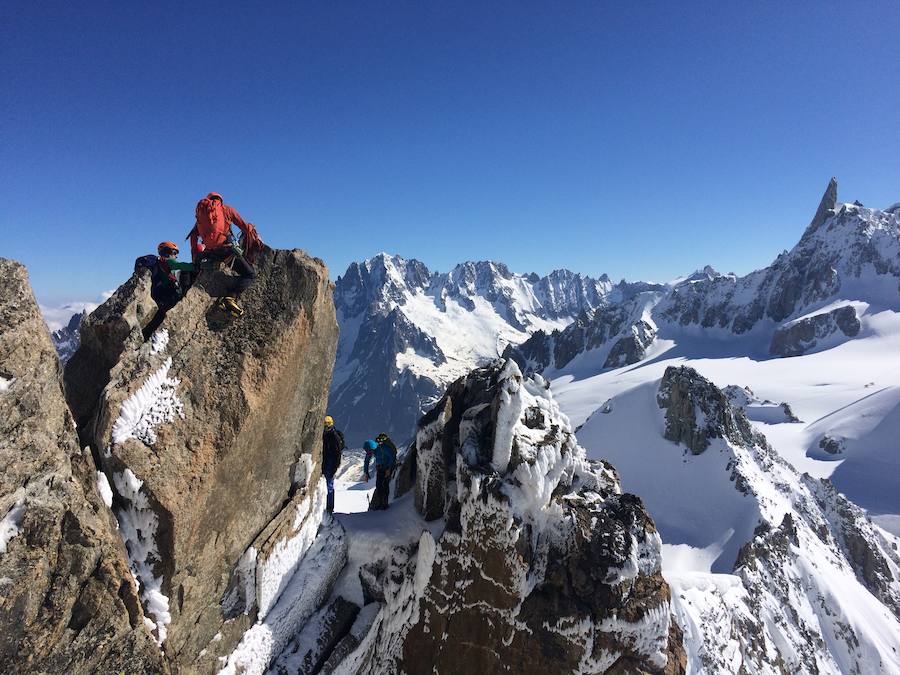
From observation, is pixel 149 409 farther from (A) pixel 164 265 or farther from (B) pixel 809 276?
(B) pixel 809 276

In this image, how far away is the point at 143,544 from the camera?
23.2 feet

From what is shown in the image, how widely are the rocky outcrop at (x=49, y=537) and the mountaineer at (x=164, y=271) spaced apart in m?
2.84

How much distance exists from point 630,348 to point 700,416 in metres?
91.2

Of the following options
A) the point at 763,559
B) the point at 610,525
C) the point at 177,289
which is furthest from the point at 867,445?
the point at 177,289

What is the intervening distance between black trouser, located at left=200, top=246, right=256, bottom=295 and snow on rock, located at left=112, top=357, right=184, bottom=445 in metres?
2.03

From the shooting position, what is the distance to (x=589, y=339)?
506 feet

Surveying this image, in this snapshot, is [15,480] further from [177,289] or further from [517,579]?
[517,579]

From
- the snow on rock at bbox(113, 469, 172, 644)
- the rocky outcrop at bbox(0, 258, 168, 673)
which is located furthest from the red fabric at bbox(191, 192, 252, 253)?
the snow on rock at bbox(113, 469, 172, 644)

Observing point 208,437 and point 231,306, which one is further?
point 231,306

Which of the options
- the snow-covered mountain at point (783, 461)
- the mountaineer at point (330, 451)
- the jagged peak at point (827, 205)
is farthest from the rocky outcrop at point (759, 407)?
the jagged peak at point (827, 205)

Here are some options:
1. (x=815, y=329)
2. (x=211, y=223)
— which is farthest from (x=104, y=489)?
(x=815, y=329)

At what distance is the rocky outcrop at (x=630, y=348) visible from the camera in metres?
136

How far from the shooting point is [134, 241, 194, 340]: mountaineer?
8984 millimetres

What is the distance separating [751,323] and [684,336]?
2032 centimetres
